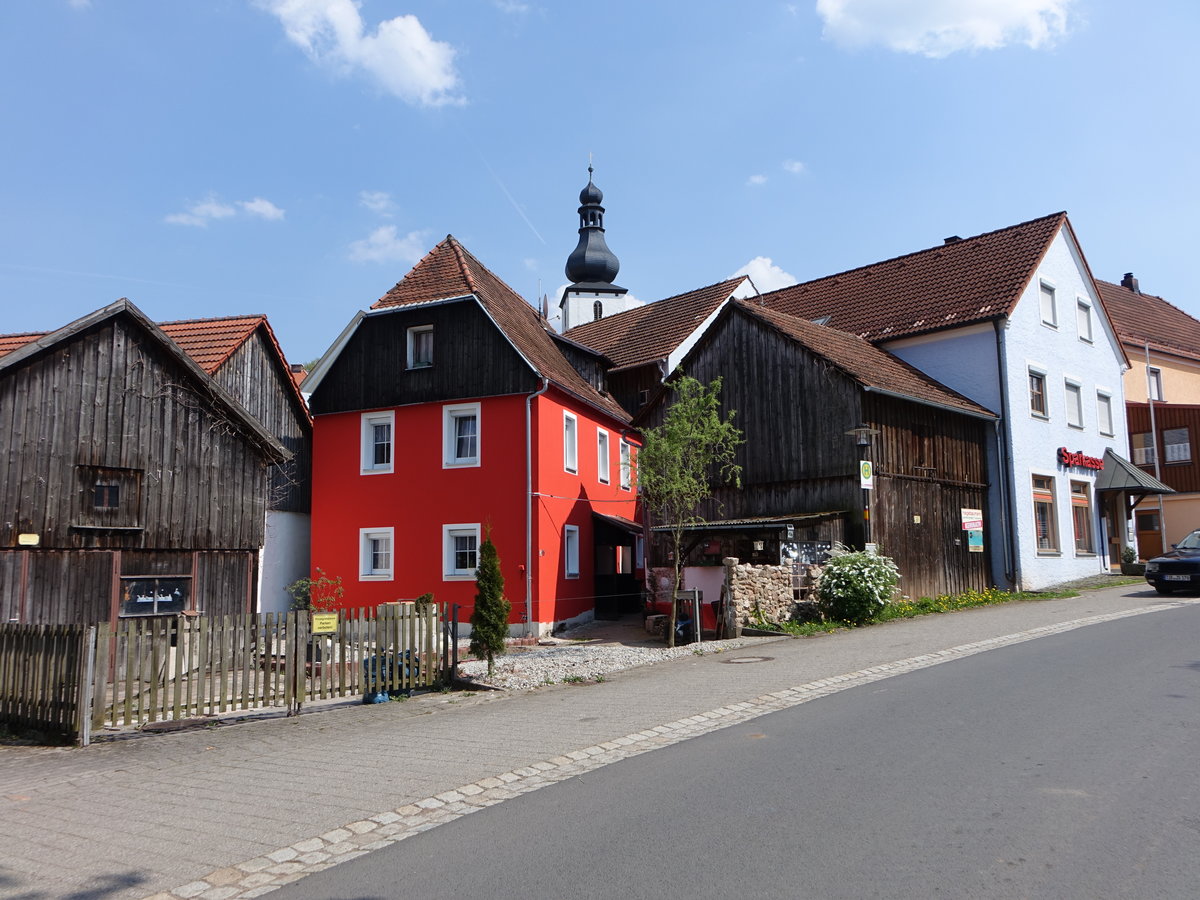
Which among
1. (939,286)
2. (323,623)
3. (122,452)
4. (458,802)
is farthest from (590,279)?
(458,802)

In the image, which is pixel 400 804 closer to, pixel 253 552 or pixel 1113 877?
pixel 1113 877

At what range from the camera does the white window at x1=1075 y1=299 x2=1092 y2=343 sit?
3139 centimetres

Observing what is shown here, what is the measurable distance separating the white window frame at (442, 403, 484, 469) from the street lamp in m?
8.95

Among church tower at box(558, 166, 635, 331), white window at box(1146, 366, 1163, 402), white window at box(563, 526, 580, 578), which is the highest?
church tower at box(558, 166, 635, 331)

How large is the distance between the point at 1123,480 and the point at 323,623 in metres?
27.4

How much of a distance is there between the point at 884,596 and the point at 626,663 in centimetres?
669

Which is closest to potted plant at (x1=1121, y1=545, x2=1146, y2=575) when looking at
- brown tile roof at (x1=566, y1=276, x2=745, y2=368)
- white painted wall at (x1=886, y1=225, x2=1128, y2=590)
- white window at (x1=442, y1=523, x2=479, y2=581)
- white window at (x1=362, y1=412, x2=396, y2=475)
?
white painted wall at (x1=886, y1=225, x2=1128, y2=590)

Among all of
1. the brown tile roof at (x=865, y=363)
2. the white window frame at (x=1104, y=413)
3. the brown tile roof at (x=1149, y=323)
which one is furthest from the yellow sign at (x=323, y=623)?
the brown tile roof at (x=1149, y=323)

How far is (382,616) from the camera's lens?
1270cm

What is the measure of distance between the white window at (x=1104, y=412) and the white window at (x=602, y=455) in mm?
17051

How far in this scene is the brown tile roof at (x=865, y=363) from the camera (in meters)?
23.1

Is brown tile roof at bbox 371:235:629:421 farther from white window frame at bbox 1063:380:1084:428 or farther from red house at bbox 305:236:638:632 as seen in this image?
white window frame at bbox 1063:380:1084:428

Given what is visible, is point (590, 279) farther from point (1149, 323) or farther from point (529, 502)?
point (529, 502)

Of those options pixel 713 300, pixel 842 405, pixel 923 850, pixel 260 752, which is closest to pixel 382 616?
pixel 260 752
